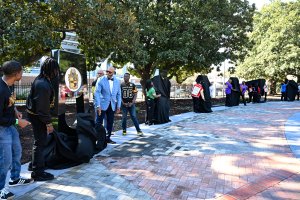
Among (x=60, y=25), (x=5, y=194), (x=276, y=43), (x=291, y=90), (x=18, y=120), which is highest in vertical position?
(x=276, y=43)

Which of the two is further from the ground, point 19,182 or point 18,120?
point 18,120

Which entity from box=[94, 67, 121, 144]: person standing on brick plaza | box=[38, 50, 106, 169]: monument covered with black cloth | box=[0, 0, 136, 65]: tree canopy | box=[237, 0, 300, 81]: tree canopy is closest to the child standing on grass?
box=[0, 0, 136, 65]: tree canopy

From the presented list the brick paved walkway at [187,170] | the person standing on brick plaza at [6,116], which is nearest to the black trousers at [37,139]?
the brick paved walkway at [187,170]

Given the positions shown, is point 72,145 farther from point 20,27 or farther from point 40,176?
point 20,27

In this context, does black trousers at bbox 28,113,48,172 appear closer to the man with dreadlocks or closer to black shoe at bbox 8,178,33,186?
the man with dreadlocks

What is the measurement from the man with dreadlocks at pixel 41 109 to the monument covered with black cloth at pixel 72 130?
552 mm

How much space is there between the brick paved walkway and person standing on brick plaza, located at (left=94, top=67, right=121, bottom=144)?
760mm

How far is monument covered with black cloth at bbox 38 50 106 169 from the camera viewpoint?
528 centimetres

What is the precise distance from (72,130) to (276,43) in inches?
1085

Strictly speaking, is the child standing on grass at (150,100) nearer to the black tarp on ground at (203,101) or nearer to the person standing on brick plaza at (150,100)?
the person standing on brick plaza at (150,100)

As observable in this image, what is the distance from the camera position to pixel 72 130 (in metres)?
5.79

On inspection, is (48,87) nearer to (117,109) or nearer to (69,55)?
(69,55)

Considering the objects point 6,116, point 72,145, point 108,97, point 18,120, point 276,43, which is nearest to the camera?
point 6,116

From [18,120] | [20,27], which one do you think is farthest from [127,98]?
[18,120]
